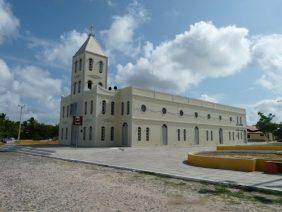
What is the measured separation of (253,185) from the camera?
9.88m

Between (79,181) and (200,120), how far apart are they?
37.0m

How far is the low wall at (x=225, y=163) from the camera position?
537 inches

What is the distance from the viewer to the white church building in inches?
1378

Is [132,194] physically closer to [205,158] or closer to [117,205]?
[117,205]

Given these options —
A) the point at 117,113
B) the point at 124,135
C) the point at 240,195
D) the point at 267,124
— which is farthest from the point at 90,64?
the point at 267,124

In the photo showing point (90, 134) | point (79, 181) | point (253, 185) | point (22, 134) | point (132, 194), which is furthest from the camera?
point (22, 134)

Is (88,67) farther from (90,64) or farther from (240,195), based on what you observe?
(240,195)

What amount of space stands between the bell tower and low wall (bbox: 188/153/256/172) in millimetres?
24171

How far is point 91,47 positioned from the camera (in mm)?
39562

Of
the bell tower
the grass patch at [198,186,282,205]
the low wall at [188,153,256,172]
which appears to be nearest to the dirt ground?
the grass patch at [198,186,282,205]

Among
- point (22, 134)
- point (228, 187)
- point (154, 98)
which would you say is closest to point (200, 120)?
point (154, 98)

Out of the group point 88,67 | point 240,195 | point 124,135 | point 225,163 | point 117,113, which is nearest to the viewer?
point 240,195

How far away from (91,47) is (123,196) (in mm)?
33363

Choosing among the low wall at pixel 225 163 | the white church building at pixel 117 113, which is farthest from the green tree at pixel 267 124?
the low wall at pixel 225 163
